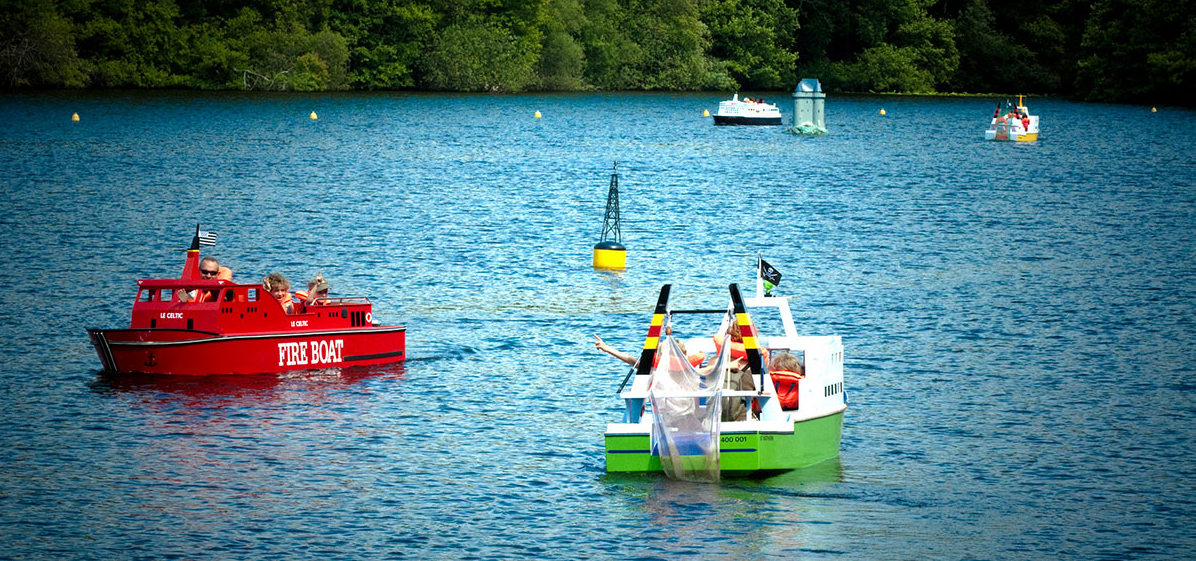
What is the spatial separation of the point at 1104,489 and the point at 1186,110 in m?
140

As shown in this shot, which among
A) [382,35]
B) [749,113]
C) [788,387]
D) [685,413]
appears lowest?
[685,413]

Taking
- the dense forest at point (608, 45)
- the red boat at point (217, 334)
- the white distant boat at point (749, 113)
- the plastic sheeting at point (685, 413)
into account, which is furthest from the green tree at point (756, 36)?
the plastic sheeting at point (685, 413)

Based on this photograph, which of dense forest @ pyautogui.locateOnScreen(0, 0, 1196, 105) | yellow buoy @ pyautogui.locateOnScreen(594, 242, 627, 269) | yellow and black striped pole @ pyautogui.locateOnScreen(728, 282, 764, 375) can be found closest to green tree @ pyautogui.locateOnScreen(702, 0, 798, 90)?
dense forest @ pyautogui.locateOnScreen(0, 0, 1196, 105)

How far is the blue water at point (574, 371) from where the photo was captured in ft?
75.4

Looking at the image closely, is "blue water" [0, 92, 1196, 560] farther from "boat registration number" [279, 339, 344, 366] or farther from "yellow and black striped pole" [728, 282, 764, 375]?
"yellow and black striped pole" [728, 282, 764, 375]

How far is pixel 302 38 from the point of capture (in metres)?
163

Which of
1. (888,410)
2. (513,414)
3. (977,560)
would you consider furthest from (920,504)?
(513,414)

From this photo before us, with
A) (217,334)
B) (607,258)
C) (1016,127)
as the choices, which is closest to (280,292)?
(217,334)

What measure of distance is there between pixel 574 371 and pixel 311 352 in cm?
559

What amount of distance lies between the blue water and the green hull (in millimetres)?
370

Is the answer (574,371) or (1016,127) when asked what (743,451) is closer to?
(574,371)

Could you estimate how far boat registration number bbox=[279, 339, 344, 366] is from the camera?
32.9 meters

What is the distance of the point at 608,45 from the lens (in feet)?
602

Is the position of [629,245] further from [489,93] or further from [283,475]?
[489,93]
